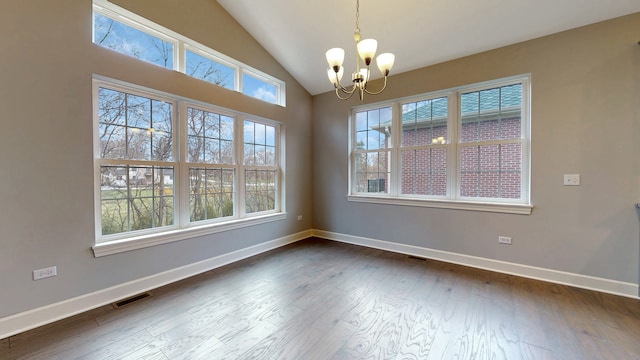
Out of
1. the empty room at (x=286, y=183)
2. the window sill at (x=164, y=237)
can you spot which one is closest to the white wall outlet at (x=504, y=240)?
the empty room at (x=286, y=183)

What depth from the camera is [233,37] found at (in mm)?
3479

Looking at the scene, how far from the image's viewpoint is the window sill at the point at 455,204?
9.93 feet

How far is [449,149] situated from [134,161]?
3.98 meters

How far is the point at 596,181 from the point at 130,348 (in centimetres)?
454

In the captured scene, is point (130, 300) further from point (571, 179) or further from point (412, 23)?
point (571, 179)

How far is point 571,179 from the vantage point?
2.75 meters

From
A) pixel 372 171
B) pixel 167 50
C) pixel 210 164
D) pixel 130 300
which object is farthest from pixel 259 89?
pixel 130 300

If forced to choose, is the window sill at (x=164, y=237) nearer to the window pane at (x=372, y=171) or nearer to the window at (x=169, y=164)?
the window at (x=169, y=164)

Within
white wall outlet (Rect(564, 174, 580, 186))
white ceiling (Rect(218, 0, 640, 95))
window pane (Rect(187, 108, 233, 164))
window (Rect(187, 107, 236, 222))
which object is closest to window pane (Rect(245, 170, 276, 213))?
window (Rect(187, 107, 236, 222))

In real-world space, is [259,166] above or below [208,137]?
below

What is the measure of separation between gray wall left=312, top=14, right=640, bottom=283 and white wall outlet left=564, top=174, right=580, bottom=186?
50 millimetres

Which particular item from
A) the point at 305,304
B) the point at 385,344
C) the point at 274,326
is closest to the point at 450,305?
the point at 385,344

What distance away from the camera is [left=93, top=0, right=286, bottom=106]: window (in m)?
2.47

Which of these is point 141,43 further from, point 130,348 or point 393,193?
point 393,193
